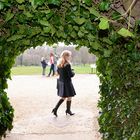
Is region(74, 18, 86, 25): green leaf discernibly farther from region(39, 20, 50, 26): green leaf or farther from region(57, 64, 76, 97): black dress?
region(57, 64, 76, 97): black dress

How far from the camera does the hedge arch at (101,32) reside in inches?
159

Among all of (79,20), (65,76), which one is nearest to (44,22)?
(79,20)

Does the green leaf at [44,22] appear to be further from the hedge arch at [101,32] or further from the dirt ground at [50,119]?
the dirt ground at [50,119]

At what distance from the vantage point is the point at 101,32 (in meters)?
4.60

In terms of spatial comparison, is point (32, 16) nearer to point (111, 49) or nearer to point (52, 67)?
point (111, 49)

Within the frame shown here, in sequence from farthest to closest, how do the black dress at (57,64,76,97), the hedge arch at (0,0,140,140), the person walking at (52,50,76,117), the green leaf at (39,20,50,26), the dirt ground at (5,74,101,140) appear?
the black dress at (57,64,76,97) → the person walking at (52,50,76,117) → the dirt ground at (5,74,101,140) → the green leaf at (39,20,50,26) → the hedge arch at (0,0,140,140)

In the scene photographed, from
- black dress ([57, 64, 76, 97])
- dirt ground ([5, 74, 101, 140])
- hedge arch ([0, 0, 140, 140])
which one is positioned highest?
hedge arch ([0, 0, 140, 140])

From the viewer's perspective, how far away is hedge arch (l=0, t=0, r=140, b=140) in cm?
404

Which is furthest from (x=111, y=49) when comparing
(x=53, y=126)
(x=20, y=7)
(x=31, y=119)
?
(x=31, y=119)

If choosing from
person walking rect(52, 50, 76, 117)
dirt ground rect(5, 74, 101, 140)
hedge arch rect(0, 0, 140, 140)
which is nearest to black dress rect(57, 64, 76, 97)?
person walking rect(52, 50, 76, 117)

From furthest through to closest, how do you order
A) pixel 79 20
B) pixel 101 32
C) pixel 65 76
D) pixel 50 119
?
pixel 50 119
pixel 65 76
pixel 101 32
pixel 79 20

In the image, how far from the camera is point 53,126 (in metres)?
9.62

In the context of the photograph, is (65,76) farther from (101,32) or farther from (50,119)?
(101,32)

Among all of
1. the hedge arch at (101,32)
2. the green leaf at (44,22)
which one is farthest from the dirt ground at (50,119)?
the green leaf at (44,22)
